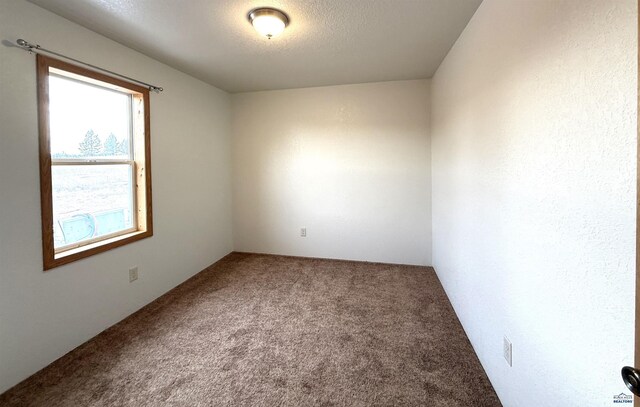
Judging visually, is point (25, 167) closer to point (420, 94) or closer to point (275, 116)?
point (275, 116)

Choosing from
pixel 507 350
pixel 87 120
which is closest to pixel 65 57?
pixel 87 120

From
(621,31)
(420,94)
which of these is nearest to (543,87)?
(621,31)

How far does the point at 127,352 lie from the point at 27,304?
701 mm

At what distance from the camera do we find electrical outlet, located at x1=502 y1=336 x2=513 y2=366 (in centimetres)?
152

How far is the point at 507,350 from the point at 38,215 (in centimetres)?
301

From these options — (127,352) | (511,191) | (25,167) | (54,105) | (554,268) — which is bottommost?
(127,352)

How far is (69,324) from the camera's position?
2150 millimetres

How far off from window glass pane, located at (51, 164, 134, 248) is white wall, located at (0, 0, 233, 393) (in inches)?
8.5

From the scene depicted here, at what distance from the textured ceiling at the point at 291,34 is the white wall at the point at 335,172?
0.59 meters

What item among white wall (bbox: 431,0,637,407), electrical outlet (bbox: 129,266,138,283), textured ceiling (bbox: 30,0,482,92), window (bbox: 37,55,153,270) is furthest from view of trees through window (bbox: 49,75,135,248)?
white wall (bbox: 431,0,637,407)

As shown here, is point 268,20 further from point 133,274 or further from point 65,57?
point 133,274

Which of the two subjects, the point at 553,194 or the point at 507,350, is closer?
the point at 553,194

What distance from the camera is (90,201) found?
2.42m

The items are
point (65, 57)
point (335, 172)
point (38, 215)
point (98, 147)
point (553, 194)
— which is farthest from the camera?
point (335, 172)
